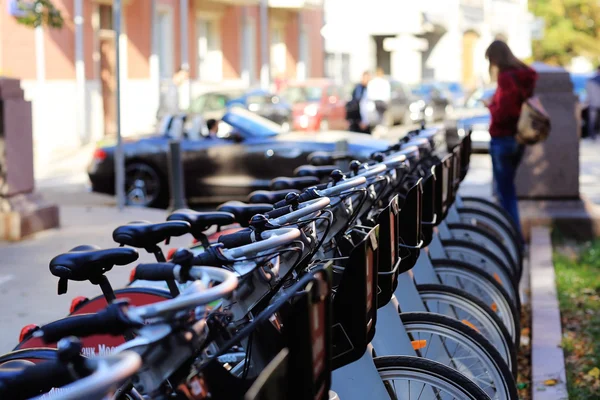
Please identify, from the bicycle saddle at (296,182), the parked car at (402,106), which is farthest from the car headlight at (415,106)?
the bicycle saddle at (296,182)

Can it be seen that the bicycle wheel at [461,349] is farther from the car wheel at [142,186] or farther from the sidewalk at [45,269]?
the car wheel at [142,186]

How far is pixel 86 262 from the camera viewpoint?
3.59 metres

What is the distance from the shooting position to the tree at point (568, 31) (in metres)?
67.6

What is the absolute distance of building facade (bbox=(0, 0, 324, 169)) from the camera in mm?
24328

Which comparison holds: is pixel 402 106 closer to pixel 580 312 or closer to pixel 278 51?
pixel 278 51

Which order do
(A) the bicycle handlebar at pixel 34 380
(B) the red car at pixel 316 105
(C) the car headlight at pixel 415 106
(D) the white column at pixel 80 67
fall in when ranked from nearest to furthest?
(A) the bicycle handlebar at pixel 34 380 < (D) the white column at pixel 80 67 < (B) the red car at pixel 316 105 < (C) the car headlight at pixel 415 106

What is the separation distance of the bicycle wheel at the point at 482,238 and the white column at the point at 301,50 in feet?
118

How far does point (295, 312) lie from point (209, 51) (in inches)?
1300

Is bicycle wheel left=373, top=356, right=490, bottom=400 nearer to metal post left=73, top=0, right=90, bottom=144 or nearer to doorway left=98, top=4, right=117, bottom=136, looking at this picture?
metal post left=73, top=0, right=90, bottom=144

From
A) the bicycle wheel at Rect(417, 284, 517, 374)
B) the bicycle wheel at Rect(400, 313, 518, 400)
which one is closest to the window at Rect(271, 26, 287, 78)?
the bicycle wheel at Rect(417, 284, 517, 374)

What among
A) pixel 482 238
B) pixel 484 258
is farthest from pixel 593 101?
pixel 484 258

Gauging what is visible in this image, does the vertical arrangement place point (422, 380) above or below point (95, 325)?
below

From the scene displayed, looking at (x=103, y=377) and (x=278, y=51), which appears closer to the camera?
(x=103, y=377)

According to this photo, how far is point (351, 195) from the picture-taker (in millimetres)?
4316
